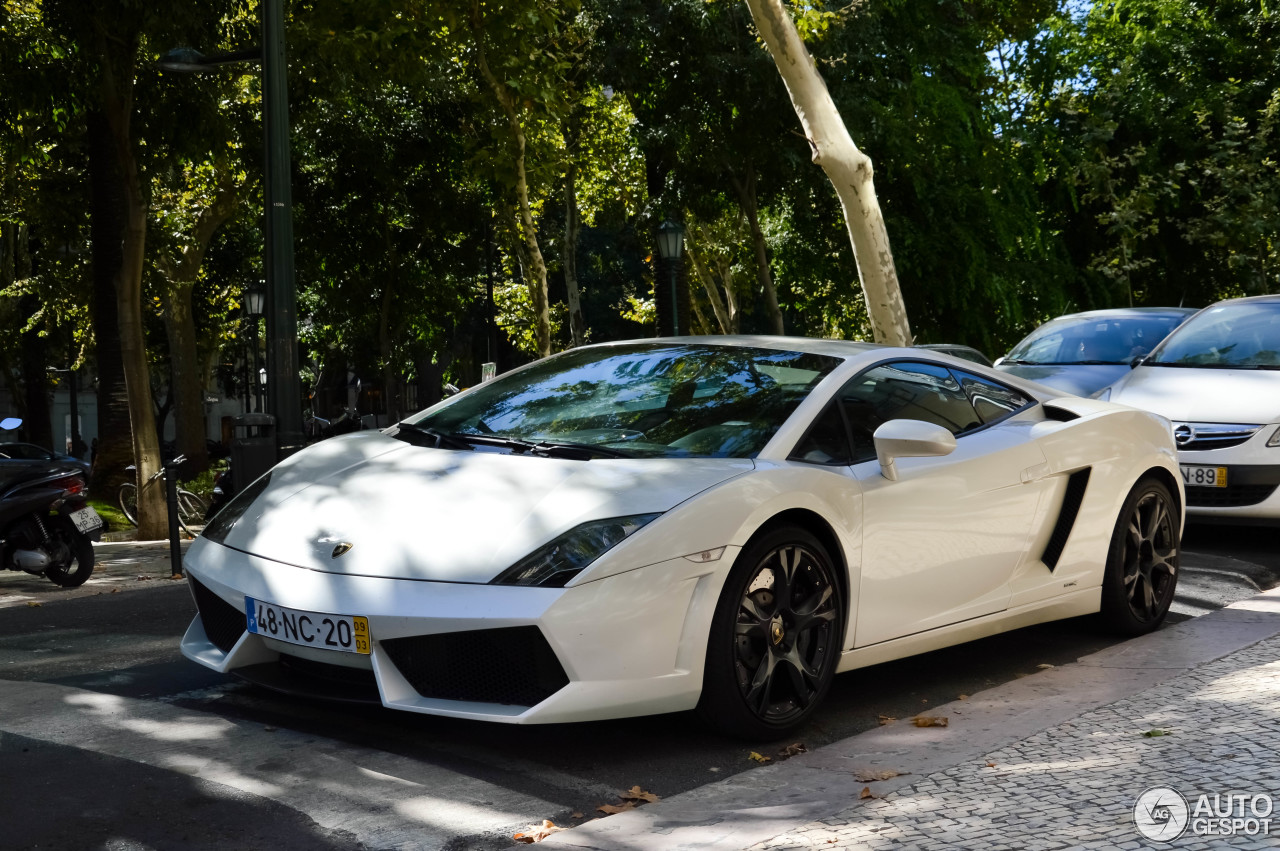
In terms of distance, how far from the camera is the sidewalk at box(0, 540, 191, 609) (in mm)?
8516

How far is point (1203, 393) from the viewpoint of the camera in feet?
30.0

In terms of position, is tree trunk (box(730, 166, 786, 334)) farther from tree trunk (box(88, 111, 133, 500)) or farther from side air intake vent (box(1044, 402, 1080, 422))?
side air intake vent (box(1044, 402, 1080, 422))

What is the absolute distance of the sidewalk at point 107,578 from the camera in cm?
852

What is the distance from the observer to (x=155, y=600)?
7.51 m

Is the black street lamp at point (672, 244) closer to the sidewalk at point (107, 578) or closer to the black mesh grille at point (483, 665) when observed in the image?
the sidewalk at point (107, 578)

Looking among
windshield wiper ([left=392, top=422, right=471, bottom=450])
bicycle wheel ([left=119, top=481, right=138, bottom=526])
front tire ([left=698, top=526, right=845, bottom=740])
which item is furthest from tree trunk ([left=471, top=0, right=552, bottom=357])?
front tire ([left=698, top=526, right=845, bottom=740])

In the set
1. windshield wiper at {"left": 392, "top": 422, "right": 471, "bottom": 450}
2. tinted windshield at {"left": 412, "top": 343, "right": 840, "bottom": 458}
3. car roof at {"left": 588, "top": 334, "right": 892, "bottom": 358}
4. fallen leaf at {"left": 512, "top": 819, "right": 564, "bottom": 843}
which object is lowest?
fallen leaf at {"left": 512, "top": 819, "right": 564, "bottom": 843}

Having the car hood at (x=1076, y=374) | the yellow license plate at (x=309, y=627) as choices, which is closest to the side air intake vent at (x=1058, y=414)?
the yellow license plate at (x=309, y=627)

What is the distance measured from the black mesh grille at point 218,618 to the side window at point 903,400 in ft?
7.24

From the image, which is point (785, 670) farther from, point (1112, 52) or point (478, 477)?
point (1112, 52)

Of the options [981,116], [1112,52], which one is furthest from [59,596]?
[1112,52]

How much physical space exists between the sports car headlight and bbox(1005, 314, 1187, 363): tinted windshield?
8.56 meters

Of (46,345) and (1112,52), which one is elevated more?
(1112,52)

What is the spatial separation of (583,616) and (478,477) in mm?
780
